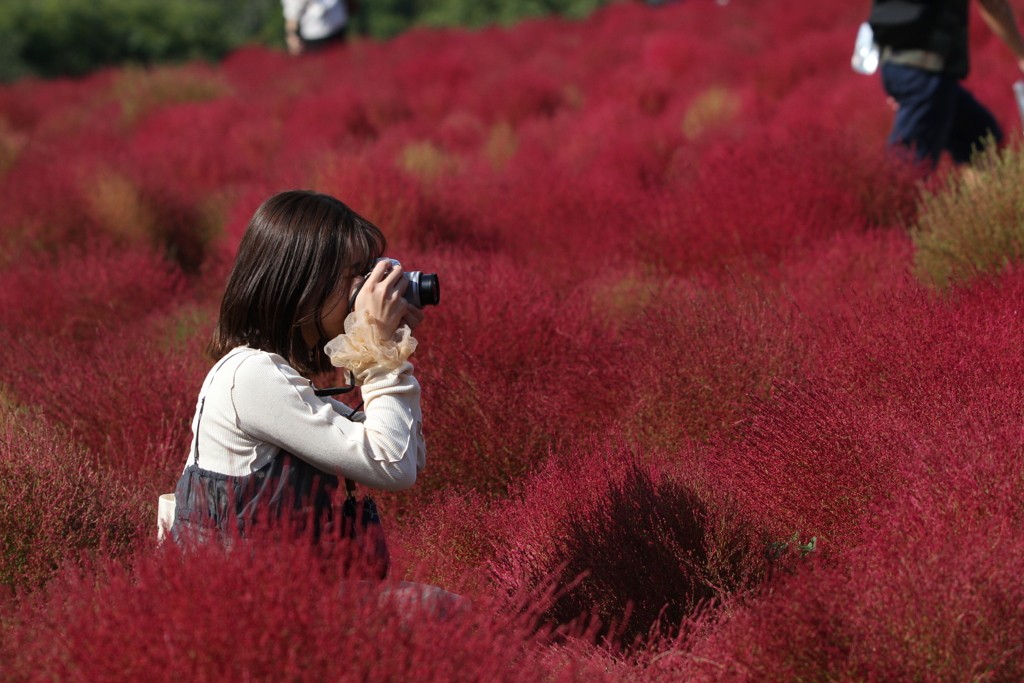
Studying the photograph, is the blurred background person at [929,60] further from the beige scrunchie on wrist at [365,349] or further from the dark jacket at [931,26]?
the beige scrunchie on wrist at [365,349]

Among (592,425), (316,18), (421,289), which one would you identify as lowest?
(592,425)

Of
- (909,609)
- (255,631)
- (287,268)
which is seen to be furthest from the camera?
(287,268)

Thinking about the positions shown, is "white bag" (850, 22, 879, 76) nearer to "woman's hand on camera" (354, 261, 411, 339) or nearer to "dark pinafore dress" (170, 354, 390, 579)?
"woman's hand on camera" (354, 261, 411, 339)

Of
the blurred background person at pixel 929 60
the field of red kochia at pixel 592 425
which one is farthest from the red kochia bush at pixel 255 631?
the blurred background person at pixel 929 60

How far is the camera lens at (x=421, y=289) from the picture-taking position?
70.1 inches

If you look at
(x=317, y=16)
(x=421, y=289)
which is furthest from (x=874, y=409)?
(x=317, y=16)

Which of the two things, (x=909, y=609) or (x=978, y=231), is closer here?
(x=909, y=609)

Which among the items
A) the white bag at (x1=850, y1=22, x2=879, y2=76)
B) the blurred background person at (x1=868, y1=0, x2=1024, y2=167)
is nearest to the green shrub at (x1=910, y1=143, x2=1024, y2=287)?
the blurred background person at (x1=868, y1=0, x2=1024, y2=167)

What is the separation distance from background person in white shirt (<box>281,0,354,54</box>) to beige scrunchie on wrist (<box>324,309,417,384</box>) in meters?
8.66

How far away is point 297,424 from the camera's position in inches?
63.8

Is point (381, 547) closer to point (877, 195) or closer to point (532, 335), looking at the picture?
point (532, 335)

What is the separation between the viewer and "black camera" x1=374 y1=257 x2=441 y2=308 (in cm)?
178

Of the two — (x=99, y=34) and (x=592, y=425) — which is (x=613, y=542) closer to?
(x=592, y=425)

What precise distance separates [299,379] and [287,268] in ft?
0.68
